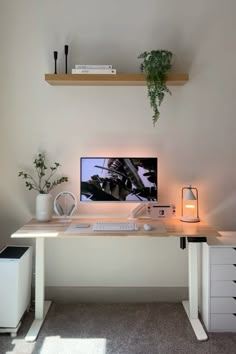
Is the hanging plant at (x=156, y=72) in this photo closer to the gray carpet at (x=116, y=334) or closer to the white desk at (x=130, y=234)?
the white desk at (x=130, y=234)

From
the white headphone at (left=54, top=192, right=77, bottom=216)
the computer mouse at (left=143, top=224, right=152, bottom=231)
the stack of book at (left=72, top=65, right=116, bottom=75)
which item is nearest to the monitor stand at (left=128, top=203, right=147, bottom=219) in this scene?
the computer mouse at (left=143, top=224, right=152, bottom=231)

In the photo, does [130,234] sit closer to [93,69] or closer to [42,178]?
[42,178]

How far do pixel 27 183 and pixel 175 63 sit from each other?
5.35ft

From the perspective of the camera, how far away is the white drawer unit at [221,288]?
7.61 feet

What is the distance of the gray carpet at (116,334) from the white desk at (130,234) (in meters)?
0.06

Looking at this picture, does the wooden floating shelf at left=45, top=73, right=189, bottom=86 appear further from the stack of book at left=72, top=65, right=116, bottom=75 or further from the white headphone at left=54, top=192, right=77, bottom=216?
the white headphone at left=54, top=192, right=77, bottom=216

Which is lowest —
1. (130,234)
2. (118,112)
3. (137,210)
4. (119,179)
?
(130,234)

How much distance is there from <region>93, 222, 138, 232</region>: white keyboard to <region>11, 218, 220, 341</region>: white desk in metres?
0.06

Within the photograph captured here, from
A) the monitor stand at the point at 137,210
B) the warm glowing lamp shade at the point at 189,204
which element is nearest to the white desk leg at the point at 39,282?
the monitor stand at the point at 137,210

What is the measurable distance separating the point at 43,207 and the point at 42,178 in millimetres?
323

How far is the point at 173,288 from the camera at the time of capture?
2.83 m

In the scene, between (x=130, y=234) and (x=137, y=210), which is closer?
(x=130, y=234)

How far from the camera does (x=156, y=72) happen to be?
251 cm

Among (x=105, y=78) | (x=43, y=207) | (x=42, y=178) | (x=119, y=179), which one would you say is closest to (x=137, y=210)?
(x=119, y=179)
